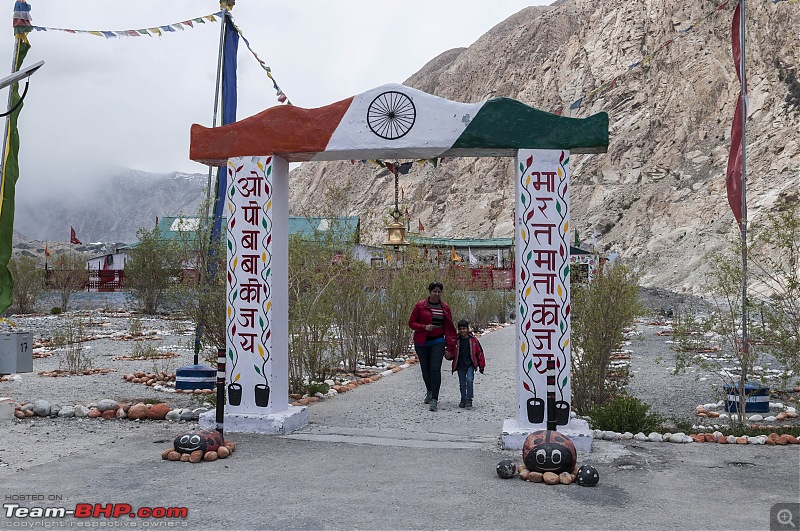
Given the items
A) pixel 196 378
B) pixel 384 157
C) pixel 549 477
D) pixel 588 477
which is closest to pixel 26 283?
pixel 196 378

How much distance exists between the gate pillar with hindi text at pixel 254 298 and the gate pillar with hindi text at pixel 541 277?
8.45 ft

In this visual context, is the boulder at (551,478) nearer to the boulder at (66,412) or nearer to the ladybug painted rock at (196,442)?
the ladybug painted rock at (196,442)

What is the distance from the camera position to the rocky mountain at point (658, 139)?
41.4m

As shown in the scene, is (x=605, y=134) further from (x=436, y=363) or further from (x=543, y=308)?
(x=436, y=363)

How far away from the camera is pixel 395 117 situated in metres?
7.67

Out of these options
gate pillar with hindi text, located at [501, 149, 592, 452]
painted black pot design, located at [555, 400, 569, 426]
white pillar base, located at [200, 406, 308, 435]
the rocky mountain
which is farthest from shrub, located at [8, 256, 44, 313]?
painted black pot design, located at [555, 400, 569, 426]

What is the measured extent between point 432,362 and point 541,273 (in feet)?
8.78

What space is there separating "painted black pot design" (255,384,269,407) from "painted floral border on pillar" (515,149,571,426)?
2.66 m

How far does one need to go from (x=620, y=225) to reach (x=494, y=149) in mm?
43425

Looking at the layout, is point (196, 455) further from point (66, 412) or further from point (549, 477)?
point (66, 412)

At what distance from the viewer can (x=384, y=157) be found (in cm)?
800

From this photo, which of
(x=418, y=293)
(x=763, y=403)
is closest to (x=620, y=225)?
(x=418, y=293)

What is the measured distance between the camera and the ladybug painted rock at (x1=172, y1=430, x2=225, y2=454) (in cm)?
651

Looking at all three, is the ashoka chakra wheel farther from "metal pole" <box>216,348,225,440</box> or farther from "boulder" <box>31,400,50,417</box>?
"boulder" <box>31,400,50,417</box>
